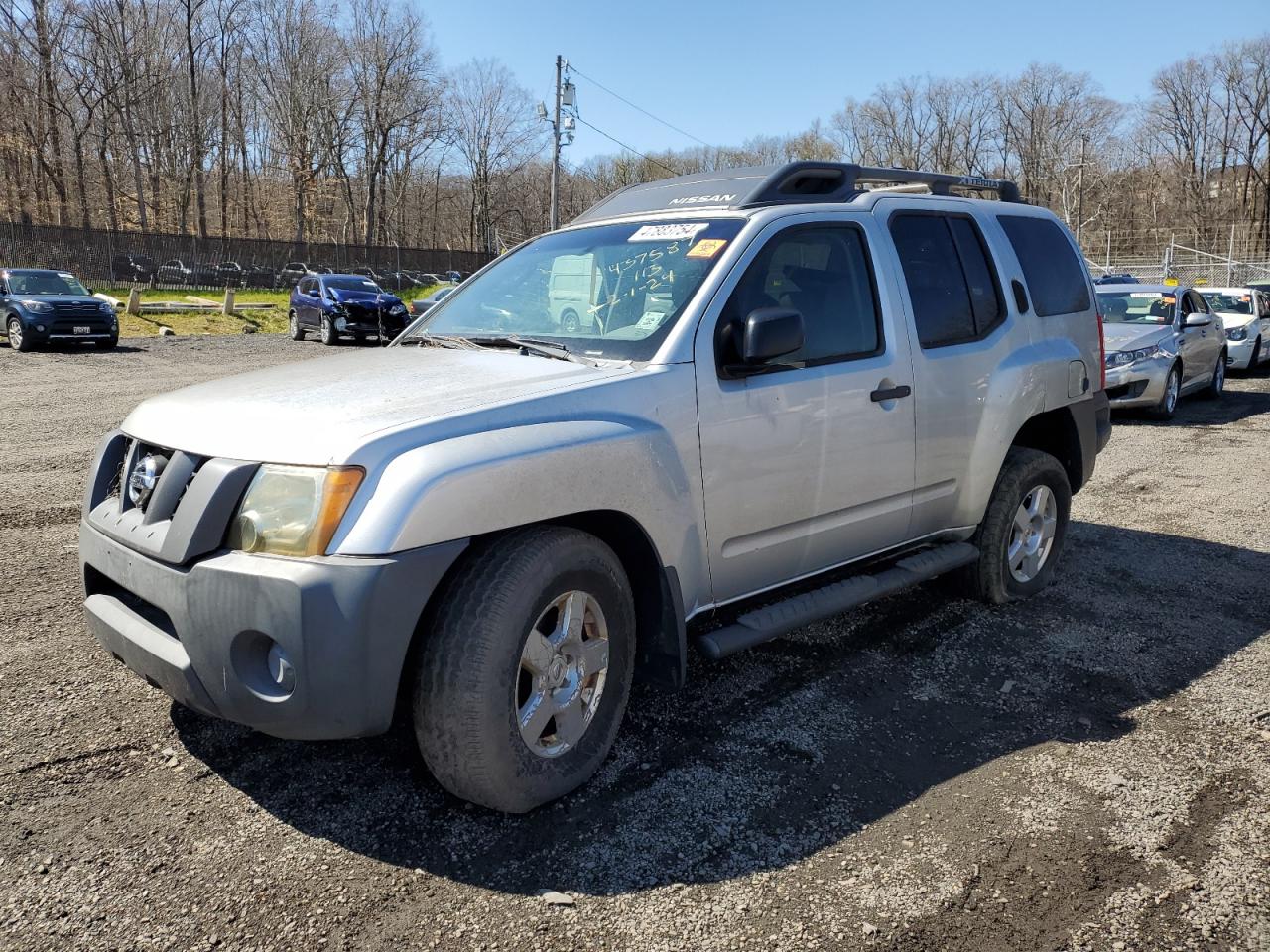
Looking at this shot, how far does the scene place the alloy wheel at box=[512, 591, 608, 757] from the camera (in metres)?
2.89

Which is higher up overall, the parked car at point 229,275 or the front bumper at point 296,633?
the parked car at point 229,275

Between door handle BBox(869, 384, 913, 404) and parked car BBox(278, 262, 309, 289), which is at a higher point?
parked car BBox(278, 262, 309, 289)

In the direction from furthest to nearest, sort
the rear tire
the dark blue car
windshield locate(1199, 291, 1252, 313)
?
the dark blue car
windshield locate(1199, 291, 1252, 313)
the rear tire

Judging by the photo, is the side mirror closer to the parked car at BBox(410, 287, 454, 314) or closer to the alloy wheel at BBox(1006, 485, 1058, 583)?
the parked car at BBox(410, 287, 454, 314)

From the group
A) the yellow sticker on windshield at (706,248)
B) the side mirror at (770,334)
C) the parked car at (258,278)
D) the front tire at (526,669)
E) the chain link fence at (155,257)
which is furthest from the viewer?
the parked car at (258,278)

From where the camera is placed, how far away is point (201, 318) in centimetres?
2770

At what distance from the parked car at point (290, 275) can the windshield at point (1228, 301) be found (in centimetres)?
3378

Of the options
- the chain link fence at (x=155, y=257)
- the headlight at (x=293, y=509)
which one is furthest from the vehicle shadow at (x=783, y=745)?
the chain link fence at (x=155, y=257)

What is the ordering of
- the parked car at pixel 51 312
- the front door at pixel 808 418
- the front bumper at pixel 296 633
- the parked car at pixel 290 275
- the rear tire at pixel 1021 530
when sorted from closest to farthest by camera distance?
the front bumper at pixel 296 633, the front door at pixel 808 418, the rear tire at pixel 1021 530, the parked car at pixel 51 312, the parked car at pixel 290 275

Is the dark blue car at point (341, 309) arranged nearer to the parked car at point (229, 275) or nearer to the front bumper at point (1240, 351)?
the parked car at point (229, 275)

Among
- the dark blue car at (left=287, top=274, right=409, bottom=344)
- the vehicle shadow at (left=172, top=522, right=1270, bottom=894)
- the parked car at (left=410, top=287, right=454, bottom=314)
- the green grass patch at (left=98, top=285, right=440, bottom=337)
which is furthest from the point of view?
the green grass patch at (left=98, top=285, right=440, bottom=337)

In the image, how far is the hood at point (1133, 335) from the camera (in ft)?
38.3

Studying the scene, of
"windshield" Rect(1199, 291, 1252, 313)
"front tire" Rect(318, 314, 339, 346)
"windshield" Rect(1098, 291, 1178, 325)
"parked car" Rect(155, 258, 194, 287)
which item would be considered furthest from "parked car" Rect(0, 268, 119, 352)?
"windshield" Rect(1199, 291, 1252, 313)

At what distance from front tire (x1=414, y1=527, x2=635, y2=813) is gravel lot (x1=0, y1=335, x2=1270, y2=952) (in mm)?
196
